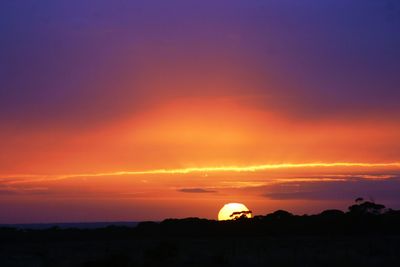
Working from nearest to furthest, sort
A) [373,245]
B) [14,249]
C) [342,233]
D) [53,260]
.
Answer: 1. [53,260]
2. [373,245]
3. [14,249]
4. [342,233]

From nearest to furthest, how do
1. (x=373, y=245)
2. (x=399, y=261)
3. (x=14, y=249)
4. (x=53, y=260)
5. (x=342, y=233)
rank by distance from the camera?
(x=399, y=261) < (x=53, y=260) < (x=373, y=245) < (x=14, y=249) < (x=342, y=233)

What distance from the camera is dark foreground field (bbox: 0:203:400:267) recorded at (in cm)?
3183

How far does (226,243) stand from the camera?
48344mm

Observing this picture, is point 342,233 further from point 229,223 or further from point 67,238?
point 67,238

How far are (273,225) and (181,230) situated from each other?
9.68 metres

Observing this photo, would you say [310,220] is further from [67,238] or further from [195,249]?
[195,249]

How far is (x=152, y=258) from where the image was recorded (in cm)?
3081

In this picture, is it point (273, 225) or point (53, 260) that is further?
point (273, 225)

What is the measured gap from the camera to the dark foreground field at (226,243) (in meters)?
31.8

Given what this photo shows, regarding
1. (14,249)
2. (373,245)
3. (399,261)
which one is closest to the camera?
(399,261)

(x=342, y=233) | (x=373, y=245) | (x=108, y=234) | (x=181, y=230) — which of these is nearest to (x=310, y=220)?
(x=342, y=233)

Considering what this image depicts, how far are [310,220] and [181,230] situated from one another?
1406 centimetres

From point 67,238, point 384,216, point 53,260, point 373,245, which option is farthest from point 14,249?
point 384,216

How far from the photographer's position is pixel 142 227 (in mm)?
71938
